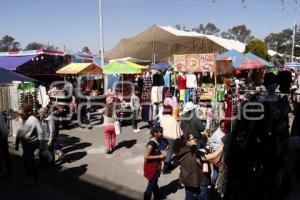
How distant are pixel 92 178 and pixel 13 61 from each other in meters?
12.5

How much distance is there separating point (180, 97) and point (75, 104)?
4496 millimetres

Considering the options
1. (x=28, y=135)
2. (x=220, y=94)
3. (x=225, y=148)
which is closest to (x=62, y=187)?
(x=28, y=135)

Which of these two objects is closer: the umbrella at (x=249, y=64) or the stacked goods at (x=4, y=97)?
the stacked goods at (x=4, y=97)

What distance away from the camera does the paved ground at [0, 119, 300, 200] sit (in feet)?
26.1

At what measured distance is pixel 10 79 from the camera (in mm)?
11406

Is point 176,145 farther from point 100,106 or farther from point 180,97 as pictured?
point 100,106

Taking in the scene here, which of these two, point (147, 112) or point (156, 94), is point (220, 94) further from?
point (147, 112)

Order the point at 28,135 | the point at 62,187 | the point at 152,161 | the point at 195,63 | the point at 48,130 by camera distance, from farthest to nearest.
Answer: the point at 195,63 → the point at 48,130 → the point at 62,187 → the point at 28,135 → the point at 152,161

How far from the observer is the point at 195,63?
1577cm

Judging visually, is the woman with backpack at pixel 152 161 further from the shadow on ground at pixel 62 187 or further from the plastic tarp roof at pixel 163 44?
the plastic tarp roof at pixel 163 44

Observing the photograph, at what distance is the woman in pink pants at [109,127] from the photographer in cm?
1064

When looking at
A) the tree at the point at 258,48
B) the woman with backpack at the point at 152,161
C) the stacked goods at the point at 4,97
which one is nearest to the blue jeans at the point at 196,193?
the woman with backpack at the point at 152,161

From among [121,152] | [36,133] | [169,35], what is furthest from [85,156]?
[169,35]

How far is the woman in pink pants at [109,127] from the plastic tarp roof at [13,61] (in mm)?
9396
